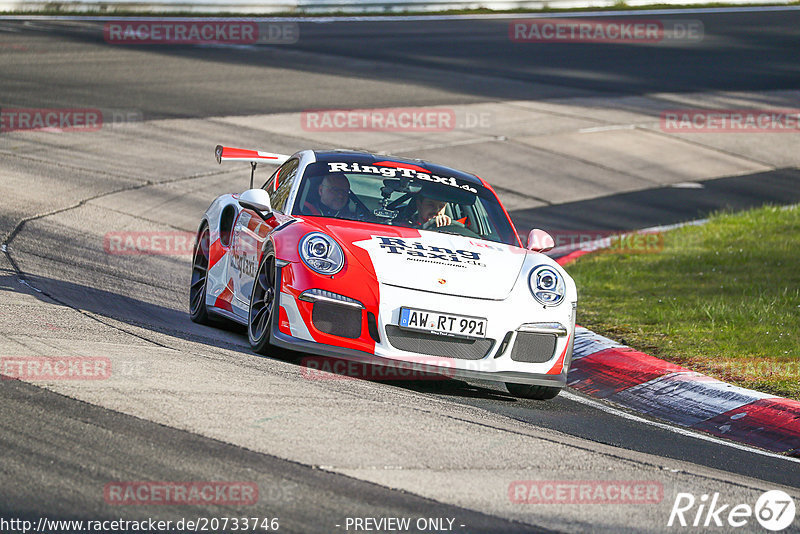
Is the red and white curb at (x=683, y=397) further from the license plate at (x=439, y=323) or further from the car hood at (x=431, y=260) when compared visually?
the license plate at (x=439, y=323)

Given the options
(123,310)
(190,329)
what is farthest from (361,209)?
(123,310)

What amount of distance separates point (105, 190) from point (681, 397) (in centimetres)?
830

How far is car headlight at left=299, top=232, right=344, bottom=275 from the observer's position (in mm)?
6812

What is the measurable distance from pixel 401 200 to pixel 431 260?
1.12 m

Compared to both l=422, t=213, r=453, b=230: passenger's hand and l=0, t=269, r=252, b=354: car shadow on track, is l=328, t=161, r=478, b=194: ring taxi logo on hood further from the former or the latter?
l=0, t=269, r=252, b=354: car shadow on track

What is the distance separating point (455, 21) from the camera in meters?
31.5

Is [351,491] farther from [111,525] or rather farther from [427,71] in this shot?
[427,71]

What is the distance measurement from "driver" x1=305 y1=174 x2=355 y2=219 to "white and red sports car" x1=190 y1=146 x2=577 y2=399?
0.03ft
